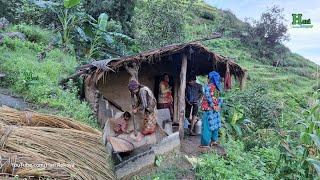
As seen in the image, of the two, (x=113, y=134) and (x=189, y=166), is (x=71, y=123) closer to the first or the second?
(x=113, y=134)

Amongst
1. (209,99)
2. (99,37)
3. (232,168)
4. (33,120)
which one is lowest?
(232,168)

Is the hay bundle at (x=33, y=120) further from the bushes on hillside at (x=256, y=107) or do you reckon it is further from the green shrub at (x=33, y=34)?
the green shrub at (x=33, y=34)

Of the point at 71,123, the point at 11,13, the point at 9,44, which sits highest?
the point at 11,13

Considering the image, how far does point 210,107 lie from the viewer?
8508 mm

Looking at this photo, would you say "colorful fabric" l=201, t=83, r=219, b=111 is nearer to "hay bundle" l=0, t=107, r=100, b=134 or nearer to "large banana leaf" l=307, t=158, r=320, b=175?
"large banana leaf" l=307, t=158, r=320, b=175

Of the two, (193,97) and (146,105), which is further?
(193,97)

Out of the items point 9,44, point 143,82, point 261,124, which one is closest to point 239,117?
point 261,124

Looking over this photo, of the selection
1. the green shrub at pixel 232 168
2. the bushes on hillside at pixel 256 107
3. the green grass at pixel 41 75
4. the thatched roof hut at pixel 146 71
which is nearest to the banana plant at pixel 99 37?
the green grass at pixel 41 75

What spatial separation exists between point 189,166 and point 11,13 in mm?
10878

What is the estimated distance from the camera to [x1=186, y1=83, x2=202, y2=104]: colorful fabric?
10.8m

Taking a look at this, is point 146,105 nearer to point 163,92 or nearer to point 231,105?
point 163,92

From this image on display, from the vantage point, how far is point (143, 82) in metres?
11.3

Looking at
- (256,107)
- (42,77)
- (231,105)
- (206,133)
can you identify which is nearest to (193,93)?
(231,105)

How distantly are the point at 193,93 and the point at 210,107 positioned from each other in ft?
7.64
